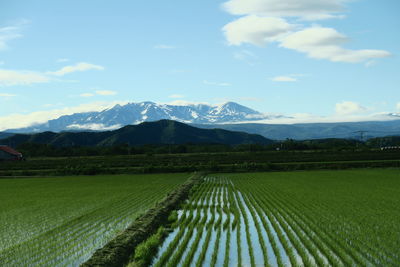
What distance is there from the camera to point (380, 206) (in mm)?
22250

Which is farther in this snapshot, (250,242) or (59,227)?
(59,227)

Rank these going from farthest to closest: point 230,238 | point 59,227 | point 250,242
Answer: point 59,227 → point 230,238 → point 250,242

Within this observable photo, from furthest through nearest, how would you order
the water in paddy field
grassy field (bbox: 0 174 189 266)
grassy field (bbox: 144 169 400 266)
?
grassy field (bbox: 0 174 189 266), the water in paddy field, grassy field (bbox: 144 169 400 266)

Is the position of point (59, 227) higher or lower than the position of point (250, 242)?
lower

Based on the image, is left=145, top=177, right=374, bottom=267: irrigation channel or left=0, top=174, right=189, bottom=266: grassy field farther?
left=0, top=174, right=189, bottom=266: grassy field

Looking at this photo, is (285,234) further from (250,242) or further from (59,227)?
(59,227)

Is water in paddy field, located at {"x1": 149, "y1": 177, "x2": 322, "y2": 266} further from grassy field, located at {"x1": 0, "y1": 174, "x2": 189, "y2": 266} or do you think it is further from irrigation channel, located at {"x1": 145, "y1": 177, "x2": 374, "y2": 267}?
grassy field, located at {"x1": 0, "y1": 174, "x2": 189, "y2": 266}

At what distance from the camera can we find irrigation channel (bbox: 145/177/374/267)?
11992mm

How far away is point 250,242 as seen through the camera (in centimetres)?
1427

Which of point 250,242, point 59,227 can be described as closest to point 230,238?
point 250,242

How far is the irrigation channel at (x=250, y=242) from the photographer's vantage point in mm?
11992

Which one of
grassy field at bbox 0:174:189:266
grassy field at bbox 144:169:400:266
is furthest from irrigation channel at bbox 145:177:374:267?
grassy field at bbox 0:174:189:266

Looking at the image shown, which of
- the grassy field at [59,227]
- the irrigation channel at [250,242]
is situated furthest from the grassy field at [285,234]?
the grassy field at [59,227]

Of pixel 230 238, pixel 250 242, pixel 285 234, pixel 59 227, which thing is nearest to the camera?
pixel 250 242
